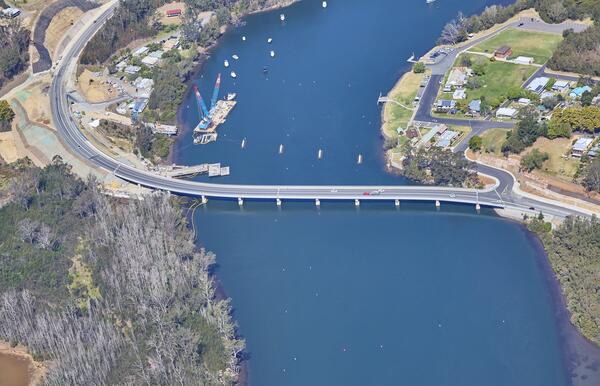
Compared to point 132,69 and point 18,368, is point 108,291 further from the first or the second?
point 132,69

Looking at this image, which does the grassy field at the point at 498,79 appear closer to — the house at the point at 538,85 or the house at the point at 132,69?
the house at the point at 538,85

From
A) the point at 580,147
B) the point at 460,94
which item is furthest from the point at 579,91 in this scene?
the point at 460,94

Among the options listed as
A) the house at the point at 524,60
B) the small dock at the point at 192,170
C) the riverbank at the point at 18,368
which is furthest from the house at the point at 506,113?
the riverbank at the point at 18,368

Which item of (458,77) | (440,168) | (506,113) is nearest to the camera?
(440,168)

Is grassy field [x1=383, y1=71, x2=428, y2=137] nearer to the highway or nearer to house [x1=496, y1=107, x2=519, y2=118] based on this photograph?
house [x1=496, y1=107, x2=519, y2=118]

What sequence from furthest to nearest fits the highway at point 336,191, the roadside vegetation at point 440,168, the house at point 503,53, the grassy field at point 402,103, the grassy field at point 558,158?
the house at point 503,53, the grassy field at point 402,103, the roadside vegetation at point 440,168, the grassy field at point 558,158, the highway at point 336,191

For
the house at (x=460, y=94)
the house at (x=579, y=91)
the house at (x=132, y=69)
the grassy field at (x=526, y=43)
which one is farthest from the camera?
the house at (x=132, y=69)

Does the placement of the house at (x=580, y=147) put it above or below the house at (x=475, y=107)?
above

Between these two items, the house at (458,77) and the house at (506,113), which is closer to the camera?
the house at (506,113)
